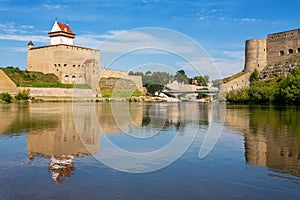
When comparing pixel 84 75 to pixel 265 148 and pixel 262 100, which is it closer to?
pixel 262 100

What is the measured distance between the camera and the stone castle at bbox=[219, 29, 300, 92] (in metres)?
45.8

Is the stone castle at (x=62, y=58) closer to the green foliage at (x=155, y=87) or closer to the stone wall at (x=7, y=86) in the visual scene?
the stone wall at (x=7, y=86)

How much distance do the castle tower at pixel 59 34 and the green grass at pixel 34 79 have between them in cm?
626

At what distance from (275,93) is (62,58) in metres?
32.6

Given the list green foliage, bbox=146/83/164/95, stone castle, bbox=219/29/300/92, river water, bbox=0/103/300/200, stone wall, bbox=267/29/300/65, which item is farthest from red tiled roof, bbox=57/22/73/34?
river water, bbox=0/103/300/200

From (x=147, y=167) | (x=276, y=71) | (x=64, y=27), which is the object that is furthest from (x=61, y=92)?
(x=147, y=167)

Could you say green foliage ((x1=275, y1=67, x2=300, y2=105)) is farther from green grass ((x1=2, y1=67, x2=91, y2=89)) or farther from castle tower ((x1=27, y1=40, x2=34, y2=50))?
castle tower ((x1=27, y1=40, x2=34, y2=50))

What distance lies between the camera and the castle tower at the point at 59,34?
5238cm

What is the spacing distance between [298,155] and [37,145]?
5.87 m

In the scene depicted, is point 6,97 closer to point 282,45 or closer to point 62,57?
→ point 62,57

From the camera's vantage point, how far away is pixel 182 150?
7.41 metres

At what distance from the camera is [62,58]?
50.8 meters

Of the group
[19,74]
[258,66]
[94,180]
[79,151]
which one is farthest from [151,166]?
[258,66]

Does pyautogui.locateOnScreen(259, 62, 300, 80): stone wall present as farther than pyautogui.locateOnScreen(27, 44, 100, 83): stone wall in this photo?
No
